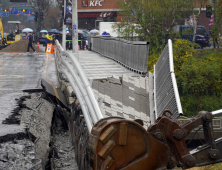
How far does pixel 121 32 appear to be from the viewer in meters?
26.8

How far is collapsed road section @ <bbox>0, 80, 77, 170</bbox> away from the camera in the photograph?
15.4 ft

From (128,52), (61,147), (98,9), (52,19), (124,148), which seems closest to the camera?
(124,148)

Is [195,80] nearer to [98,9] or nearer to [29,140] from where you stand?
[29,140]

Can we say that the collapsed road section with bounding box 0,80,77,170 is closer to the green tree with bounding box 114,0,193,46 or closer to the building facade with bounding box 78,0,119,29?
the green tree with bounding box 114,0,193,46

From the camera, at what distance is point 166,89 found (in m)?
9.67

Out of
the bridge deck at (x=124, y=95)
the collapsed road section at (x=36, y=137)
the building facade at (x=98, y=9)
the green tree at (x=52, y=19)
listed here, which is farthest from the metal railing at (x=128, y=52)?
the green tree at (x=52, y=19)

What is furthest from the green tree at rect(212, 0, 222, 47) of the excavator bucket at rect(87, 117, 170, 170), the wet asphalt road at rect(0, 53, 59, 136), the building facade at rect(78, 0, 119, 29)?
the building facade at rect(78, 0, 119, 29)

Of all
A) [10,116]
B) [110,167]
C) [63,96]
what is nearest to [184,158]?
[110,167]

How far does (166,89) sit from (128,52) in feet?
21.1

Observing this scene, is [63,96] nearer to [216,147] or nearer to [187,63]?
[216,147]

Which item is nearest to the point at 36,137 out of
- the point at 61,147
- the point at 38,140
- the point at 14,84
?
the point at 38,140

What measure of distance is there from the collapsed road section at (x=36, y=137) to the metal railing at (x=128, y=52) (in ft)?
17.7

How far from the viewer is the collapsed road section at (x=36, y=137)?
15.4 ft

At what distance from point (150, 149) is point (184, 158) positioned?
0.53 meters
